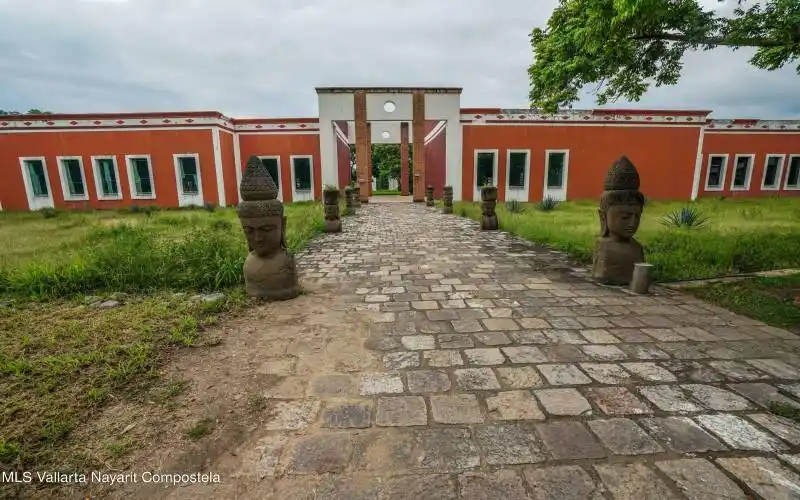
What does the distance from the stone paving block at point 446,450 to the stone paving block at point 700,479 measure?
2.74 feet

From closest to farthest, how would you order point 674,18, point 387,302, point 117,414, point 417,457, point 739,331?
point 417,457 → point 117,414 → point 739,331 → point 387,302 → point 674,18

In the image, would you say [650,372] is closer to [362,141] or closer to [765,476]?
[765,476]

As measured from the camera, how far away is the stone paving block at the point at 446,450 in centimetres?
166

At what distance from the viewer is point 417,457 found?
5.61 ft

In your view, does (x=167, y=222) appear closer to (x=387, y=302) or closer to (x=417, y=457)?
(x=387, y=302)

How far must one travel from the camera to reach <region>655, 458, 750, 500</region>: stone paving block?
58.5 inches

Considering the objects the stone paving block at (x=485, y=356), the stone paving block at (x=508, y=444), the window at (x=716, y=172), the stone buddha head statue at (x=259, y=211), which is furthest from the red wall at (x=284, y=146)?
the window at (x=716, y=172)

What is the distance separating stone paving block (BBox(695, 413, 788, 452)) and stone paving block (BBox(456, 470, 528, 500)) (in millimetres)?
1113

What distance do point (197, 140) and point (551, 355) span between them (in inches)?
735

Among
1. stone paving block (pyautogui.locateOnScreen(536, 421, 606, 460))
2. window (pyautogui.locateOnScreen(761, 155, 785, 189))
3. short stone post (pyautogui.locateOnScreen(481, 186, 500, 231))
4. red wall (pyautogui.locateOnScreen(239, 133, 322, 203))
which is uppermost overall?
red wall (pyautogui.locateOnScreen(239, 133, 322, 203))

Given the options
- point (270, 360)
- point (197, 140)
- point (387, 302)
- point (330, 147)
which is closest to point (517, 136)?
point (330, 147)

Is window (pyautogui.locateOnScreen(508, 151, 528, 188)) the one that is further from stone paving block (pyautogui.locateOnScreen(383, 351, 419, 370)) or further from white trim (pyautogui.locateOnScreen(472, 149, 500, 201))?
stone paving block (pyautogui.locateOnScreen(383, 351, 419, 370))

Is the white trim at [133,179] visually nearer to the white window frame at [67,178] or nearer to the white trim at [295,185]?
the white window frame at [67,178]

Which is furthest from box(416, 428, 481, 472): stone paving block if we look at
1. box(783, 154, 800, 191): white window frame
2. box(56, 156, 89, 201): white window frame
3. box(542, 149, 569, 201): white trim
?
box(783, 154, 800, 191): white window frame
